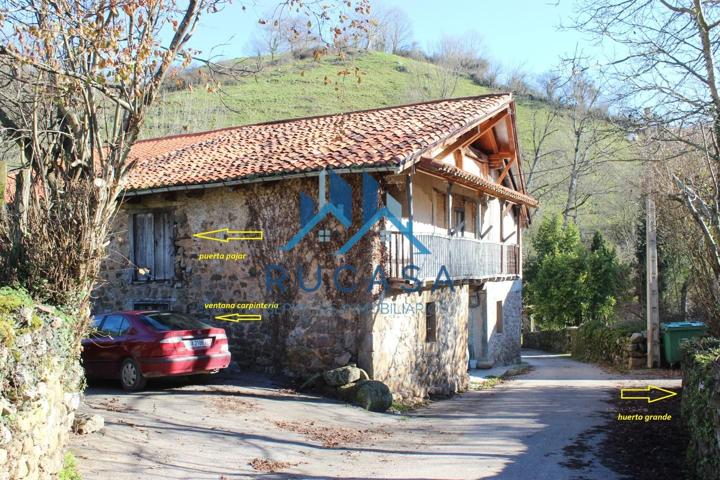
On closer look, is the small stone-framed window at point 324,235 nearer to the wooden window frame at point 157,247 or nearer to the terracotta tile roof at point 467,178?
the terracotta tile roof at point 467,178

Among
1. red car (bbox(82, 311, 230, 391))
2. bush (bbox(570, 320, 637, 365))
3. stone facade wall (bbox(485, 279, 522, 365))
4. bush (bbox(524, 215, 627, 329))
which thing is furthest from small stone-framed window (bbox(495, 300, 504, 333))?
red car (bbox(82, 311, 230, 391))

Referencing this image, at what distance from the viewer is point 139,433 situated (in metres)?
8.53

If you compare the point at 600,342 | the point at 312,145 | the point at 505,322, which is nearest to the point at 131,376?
the point at 312,145

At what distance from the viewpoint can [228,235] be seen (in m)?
14.3

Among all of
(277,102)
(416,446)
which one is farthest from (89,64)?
(277,102)

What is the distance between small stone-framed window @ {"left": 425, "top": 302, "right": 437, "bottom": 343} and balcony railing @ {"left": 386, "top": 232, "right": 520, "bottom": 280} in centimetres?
90

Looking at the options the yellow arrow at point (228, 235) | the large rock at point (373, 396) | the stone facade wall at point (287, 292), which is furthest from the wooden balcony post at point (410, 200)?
the yellow arrow at point (228, 235)

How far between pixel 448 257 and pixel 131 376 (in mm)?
6986

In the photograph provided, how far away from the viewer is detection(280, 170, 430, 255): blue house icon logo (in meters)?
12.9

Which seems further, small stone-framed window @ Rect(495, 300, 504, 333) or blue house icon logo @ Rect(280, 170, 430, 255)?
small stone-framed window @ Rect(495, 300, 504, 333)

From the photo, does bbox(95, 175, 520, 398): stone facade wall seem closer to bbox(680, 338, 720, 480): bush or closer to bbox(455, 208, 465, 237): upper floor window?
bbox(455, 208, 465, 237): upper floor window

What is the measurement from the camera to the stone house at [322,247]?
1300cm

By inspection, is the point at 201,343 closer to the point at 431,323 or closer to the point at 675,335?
the point at 431,323

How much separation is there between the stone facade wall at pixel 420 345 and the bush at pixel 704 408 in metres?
5.60
